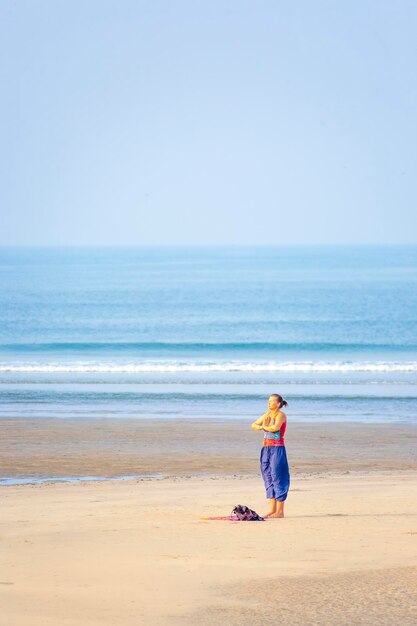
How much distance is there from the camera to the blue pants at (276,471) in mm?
12891

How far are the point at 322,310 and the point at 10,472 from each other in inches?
2344

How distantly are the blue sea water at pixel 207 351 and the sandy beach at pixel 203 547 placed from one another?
360 inches

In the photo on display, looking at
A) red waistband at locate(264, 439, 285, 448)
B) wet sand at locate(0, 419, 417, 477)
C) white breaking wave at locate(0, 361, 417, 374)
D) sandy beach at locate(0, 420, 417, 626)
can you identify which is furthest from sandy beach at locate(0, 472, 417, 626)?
white breaking wave at locate(0, 361, 417, 374)

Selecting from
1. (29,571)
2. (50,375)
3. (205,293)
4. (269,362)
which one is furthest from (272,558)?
(205,293)

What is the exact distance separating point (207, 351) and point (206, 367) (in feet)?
32.3

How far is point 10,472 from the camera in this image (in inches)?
723

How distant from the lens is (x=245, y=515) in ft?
41.7

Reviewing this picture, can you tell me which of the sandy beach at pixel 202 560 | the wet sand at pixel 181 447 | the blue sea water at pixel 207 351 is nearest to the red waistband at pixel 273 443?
the sandy beach at pixel 202 560

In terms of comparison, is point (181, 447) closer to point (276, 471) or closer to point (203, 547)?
point (276, 471)

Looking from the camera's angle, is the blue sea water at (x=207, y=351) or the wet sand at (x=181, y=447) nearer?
the wet sand at (x=181, y=447)

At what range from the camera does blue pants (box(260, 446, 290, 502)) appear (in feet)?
42.3

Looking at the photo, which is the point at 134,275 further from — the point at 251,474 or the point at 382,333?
the point at 251,474

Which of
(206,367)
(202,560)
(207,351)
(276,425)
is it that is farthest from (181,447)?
(207,351)

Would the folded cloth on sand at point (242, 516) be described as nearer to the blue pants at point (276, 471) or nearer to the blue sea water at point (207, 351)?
the blue pants at point (276, 471)
